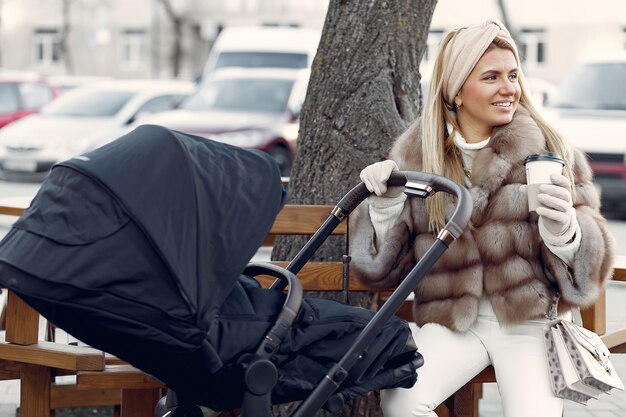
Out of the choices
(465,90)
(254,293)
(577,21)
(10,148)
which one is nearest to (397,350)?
(254,293)

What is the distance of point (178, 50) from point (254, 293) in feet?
135

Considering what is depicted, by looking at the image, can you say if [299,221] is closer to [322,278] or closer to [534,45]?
[322,278]

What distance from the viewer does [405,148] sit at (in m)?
4.22

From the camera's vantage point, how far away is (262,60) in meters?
20.3

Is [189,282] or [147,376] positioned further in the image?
[147,376]

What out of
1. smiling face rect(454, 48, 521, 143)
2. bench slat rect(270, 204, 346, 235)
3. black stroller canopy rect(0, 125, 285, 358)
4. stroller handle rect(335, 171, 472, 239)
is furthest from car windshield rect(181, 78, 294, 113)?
black stroller canopy rect(0, 125, 285, 358)

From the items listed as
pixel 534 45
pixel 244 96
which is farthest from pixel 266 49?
pixel 534 45

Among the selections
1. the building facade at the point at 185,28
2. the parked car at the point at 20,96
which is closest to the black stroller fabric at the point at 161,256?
the parked car at the point at 20,96

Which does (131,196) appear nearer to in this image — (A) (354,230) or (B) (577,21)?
(A) (354,230)

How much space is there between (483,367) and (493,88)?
3.09ft

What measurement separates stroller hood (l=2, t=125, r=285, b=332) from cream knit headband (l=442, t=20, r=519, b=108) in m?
1.10

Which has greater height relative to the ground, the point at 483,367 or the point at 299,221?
the point at 299,221

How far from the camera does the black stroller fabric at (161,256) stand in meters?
2.97

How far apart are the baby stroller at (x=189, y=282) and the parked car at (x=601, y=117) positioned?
10.0 m
